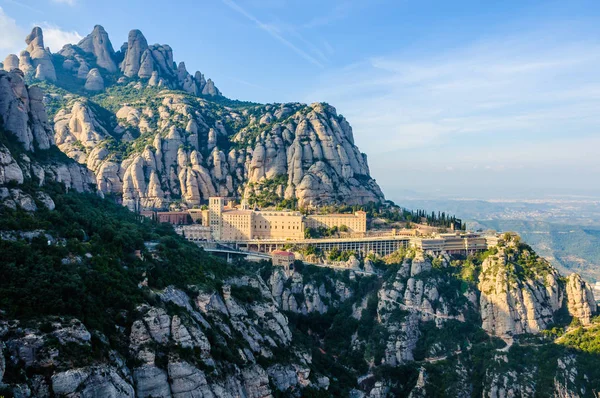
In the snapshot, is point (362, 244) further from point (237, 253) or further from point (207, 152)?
point (207, 152)

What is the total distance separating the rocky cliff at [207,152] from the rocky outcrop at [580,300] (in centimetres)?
5992

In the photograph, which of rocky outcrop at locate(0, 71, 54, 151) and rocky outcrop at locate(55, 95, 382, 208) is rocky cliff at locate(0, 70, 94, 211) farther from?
rocky outcrop at locate(55, 95, 382, 208)

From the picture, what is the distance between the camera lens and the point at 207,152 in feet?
525

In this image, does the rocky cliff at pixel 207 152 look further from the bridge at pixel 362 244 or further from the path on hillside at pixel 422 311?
the path on hillside at pixel 422 311

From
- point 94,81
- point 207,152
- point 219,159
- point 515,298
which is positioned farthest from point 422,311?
point 94,81

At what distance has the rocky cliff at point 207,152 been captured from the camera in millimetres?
144250

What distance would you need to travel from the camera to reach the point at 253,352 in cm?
6281

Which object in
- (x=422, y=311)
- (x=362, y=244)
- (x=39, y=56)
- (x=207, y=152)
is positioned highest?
(x=39, y=56)

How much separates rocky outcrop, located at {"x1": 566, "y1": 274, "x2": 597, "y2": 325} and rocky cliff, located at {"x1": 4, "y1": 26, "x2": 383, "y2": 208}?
197 feet

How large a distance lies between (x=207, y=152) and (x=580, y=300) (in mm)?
102800

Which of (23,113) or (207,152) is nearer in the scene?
(23,113)

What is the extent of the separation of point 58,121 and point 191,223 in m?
54.5

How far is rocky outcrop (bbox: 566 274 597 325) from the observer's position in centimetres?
9356

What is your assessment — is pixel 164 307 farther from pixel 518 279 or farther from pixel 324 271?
pixel 518 279
